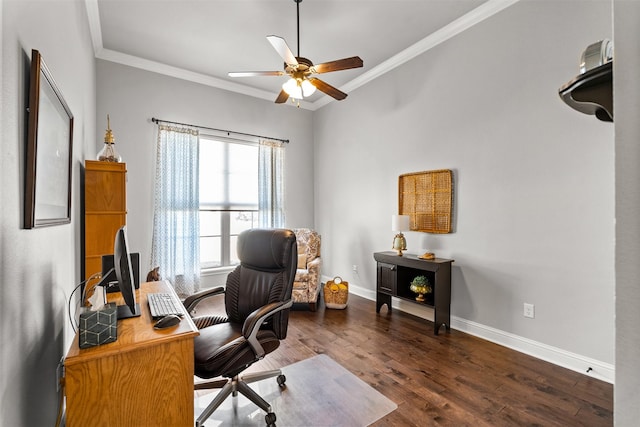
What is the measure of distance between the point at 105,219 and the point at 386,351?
8.42 feet

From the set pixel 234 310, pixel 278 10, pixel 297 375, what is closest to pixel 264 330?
pixel 234 310

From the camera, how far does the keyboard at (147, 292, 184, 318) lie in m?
1.46

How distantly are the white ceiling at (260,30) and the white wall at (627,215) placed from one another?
9.17 ft

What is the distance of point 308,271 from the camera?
12.6 ft

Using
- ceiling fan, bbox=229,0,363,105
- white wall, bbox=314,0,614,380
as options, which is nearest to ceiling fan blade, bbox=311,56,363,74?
ceiling fan, bbox=229,0,363,105

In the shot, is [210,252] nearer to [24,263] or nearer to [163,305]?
[163,305]

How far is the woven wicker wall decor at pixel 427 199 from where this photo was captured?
3.26 m

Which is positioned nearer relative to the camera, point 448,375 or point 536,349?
point 448,375

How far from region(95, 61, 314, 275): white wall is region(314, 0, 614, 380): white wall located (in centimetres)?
230

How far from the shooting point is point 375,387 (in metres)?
2.12

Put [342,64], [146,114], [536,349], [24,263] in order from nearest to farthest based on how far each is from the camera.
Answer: [24,263], [342,64], [536,349], [146,114]

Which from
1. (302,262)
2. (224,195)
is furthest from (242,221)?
(302,262)

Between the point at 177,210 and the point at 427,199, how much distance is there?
3245mm

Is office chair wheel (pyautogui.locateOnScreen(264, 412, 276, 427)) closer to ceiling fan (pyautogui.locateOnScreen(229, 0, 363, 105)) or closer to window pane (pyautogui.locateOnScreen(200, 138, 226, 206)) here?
ceiling fan (pyautogui.locateOnScreen(229, 0, 363, 105))
